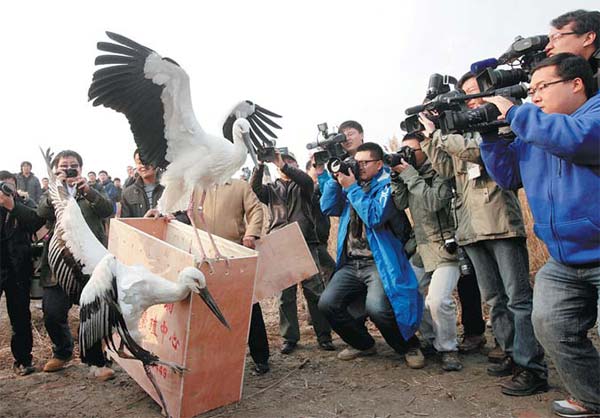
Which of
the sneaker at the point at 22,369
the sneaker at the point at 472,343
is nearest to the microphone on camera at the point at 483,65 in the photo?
the sneaker at the point at 472,343

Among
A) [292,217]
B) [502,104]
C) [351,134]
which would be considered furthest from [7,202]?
[502,104]

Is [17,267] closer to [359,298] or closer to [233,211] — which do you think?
[233,211]

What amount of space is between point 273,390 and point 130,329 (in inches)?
50.6

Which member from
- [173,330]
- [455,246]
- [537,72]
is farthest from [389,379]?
[537,72]

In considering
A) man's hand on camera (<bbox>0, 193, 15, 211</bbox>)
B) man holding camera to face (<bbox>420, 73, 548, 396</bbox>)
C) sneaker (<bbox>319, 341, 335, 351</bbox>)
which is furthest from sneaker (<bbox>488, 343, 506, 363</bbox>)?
man's hand on camera (<bbox>0, 193, 15, 211</bbox>)

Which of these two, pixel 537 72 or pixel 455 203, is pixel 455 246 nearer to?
pixel 455 203

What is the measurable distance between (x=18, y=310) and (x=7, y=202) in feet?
3.36

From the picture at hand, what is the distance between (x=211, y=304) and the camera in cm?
295

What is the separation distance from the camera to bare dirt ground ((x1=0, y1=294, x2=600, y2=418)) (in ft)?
10.7

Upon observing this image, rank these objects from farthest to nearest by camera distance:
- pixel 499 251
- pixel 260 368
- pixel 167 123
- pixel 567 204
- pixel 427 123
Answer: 1. pixel 260 368
2. pixel 167 123
3. pixel 427 123
4. pixel 499 251
5. pixel 567 204

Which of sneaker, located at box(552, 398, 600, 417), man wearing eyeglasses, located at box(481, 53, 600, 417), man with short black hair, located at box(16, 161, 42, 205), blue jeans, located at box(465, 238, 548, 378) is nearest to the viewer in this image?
man wearing eyeglasses, located at box(481, 53, 600, 417)

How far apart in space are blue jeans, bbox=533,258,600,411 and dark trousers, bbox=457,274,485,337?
1.68 metres

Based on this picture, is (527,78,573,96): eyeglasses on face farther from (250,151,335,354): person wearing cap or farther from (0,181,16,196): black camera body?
(0,181,16,196): black camera body

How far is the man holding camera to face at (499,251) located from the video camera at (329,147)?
3.21 feet
